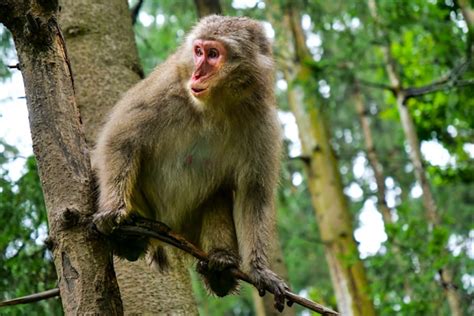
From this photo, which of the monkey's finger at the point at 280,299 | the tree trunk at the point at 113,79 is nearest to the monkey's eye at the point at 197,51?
the tree trunk at the point at 113,79

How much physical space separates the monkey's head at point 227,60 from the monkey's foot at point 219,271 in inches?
42.4

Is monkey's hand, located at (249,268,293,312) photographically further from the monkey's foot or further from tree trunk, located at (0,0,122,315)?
tree trunk, located at (0,0,122,315)

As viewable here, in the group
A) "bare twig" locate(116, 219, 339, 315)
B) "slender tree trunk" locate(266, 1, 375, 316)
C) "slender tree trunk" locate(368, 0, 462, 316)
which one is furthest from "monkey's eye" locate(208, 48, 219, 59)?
"slender tree trunk" locate(368, 0, 462, 316)

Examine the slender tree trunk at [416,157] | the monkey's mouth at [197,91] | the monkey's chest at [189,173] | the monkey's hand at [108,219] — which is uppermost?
the slender tree trunk at [416,157]

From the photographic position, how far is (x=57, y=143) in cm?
412

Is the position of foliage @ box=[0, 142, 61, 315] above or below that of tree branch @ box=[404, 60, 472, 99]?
below

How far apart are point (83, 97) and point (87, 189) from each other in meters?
1.85

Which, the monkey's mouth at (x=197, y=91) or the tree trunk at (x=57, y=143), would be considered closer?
the tree trunk at (x=57, y=143)

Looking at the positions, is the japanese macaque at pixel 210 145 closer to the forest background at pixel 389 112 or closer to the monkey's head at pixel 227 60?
the monkey's head at pixel 227 60

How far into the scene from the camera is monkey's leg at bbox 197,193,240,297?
16.8 feet

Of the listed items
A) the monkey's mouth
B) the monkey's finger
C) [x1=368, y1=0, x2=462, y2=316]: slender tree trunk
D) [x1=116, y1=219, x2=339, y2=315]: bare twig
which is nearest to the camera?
[x1=116, y1=219, x2=339, y2=315]: bare twig

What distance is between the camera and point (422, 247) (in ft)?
33.5

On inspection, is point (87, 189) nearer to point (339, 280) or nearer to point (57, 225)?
point (57, 225)

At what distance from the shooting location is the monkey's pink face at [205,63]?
17.4 feet
